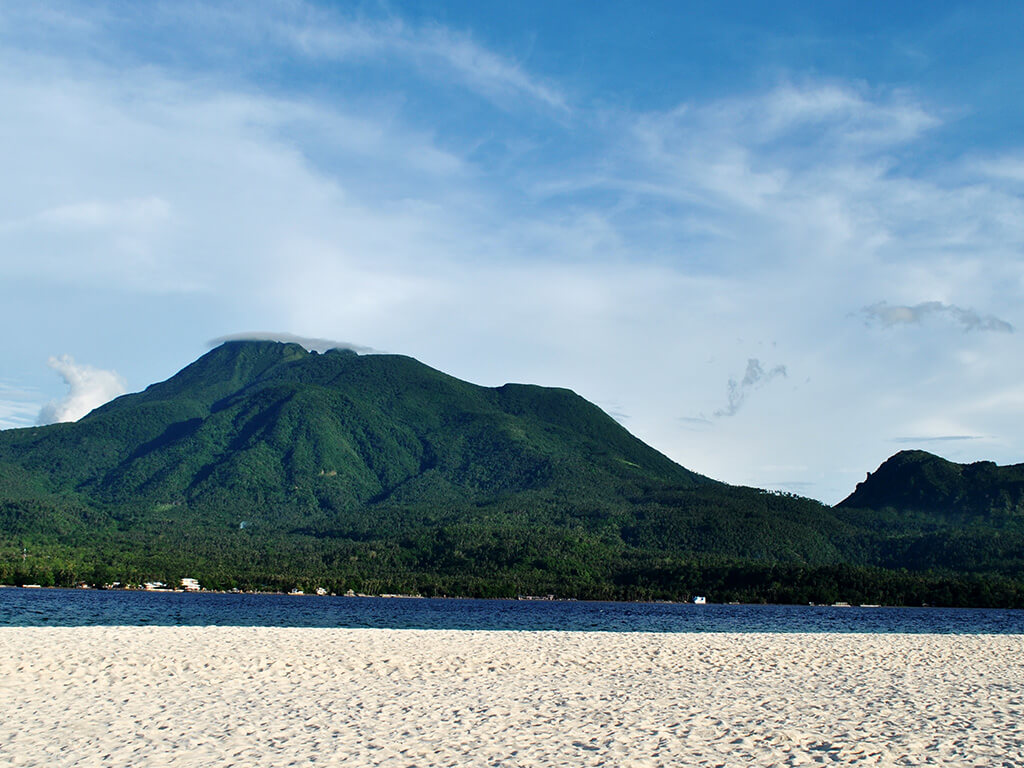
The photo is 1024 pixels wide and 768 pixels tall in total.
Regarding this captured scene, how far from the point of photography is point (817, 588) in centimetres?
18175

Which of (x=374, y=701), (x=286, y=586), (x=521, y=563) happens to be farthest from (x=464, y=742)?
(x=521, y=563)

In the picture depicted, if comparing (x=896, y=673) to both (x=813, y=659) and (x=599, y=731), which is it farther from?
(x=599, y=731)

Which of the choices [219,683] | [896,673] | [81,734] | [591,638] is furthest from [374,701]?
[591,638]

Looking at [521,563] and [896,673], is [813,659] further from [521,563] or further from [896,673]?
[521,563]

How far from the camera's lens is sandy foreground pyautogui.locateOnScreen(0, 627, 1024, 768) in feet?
58.7

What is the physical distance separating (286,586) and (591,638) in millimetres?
121219

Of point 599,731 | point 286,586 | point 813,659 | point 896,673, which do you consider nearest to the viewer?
point 599,731

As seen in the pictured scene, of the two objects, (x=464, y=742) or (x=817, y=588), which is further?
(x=817, y=588)

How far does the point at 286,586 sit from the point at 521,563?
60.1m

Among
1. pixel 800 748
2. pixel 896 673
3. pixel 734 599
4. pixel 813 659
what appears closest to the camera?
pixel 800 748

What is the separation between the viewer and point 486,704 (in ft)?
80.0

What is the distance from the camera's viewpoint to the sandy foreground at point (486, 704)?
17.9m

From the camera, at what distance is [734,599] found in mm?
178250

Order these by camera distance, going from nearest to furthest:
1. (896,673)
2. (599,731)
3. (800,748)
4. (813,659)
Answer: (800,748)
(599,731)
(896,673)
(813,659)
